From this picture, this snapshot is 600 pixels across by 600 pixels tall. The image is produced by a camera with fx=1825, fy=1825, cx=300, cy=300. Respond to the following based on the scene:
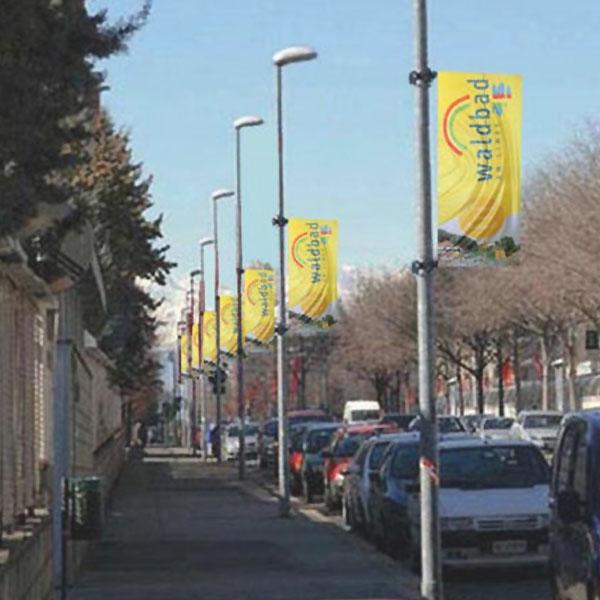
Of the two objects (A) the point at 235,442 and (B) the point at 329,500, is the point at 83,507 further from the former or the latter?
(A) the point at 235,442

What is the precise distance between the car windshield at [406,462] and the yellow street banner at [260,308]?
17381mm

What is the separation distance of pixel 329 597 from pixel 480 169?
505 centimetres

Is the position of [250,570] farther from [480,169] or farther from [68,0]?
[68,0]

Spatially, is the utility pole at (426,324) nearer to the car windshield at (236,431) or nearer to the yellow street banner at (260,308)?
the yellow street banner at (260,308)

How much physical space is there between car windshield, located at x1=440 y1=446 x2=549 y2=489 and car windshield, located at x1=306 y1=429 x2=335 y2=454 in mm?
19340

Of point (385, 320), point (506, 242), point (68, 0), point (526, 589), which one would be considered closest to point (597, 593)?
point (506, 242)

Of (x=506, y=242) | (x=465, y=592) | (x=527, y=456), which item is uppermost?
(x=506, y=242)

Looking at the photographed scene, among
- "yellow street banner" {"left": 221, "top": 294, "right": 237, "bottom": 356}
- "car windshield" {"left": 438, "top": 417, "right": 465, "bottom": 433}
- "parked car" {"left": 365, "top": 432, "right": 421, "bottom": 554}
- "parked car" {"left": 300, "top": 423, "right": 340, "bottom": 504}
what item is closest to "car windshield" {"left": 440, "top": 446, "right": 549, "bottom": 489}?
"parked car" {"left": 365, "top": 432, "right": 421, "bottom": 554}

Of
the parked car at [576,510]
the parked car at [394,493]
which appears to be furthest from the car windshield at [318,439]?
the parked car at [576,510]

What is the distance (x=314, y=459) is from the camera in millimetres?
40781

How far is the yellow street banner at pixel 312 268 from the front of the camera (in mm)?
32750

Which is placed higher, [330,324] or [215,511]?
[330,324]

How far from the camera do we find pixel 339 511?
35656 millimetres

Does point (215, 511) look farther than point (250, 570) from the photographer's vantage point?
Yes
